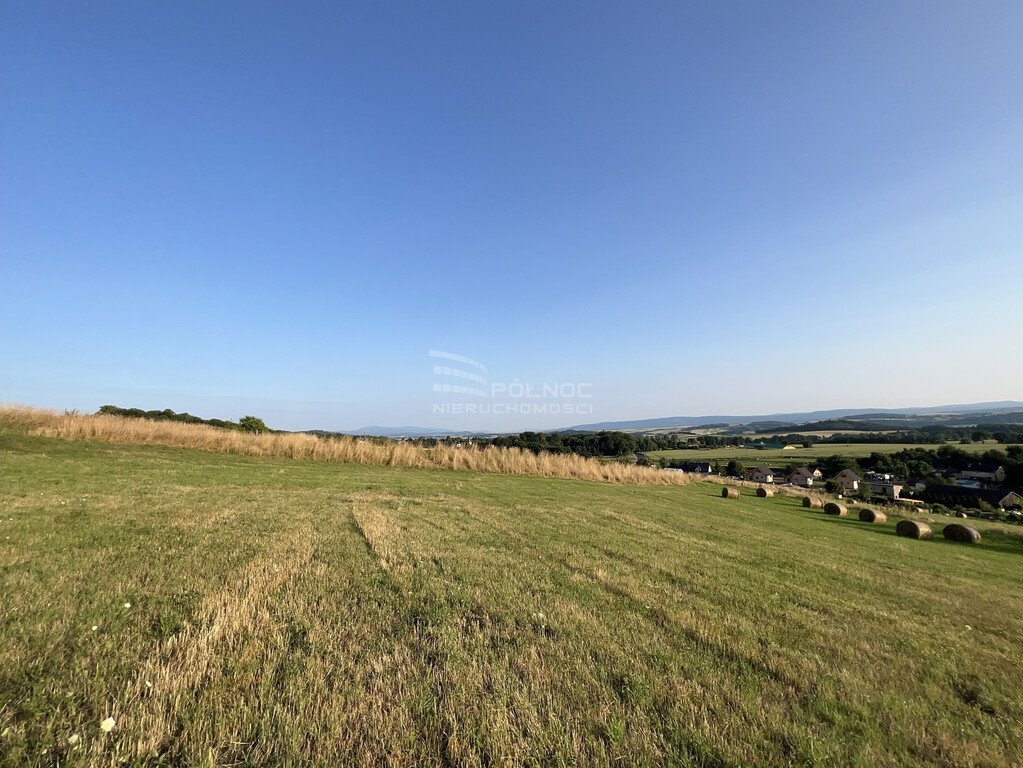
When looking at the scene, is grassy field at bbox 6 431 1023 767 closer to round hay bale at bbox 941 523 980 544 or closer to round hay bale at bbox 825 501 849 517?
round hay bale at bbox 941 523 980 544

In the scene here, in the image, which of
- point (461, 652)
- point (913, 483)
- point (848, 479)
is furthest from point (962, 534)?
point (913, 483)

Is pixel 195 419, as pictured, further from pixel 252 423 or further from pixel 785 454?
pixel 785 454

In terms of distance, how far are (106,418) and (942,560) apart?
36.7 m

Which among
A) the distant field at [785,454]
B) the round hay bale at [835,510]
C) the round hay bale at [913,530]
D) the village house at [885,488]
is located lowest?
the village house at [885,488]

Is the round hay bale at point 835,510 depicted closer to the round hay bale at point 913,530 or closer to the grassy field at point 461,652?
the round hay bale at point 913,530

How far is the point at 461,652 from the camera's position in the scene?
3883mm

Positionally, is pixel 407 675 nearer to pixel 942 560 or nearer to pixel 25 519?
pixel 25 519

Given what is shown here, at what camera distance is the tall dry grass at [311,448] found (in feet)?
74.0

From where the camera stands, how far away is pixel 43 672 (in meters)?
3.18

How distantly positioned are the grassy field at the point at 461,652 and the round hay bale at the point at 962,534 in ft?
56.2

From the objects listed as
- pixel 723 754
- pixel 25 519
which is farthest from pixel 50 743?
pixel 25 519

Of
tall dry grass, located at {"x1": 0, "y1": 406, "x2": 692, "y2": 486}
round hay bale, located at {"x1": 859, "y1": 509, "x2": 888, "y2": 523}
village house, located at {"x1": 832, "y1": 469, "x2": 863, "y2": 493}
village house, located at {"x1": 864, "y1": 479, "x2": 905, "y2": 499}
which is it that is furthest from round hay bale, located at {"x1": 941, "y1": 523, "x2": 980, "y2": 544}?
village house, located at {"x1": 832, "y1": 469, "x2": 863, "y2": 493}

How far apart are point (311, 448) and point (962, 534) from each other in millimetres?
34635

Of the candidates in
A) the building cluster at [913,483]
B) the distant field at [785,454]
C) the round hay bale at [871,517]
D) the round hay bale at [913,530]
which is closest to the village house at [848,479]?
the building cluster at [913,483]
